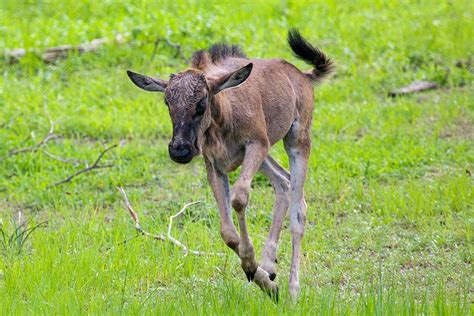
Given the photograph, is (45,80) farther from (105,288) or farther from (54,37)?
(105,288)

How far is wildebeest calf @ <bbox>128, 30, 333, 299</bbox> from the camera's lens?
6.97m

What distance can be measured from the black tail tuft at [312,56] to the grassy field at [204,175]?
151 cm

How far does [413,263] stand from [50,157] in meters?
4.96

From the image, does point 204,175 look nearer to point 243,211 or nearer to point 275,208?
point 275,208

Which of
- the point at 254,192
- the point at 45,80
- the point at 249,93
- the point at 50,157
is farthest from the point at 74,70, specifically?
the point at 249,93

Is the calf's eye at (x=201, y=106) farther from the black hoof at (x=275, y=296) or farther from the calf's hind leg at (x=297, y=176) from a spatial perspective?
the calf's hind leg at (x=297, y=176)

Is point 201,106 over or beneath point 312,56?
over

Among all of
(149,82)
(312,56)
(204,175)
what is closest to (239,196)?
(149,82)

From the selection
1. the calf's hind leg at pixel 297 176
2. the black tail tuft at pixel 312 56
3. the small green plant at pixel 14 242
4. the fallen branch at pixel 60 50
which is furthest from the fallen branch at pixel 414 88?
the small green plant at pixel 14 242

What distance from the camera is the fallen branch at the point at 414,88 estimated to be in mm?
13711

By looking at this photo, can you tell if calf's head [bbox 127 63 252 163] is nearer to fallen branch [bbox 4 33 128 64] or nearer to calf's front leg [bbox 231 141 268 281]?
calf's front leg [bbox 231 141 268 281]

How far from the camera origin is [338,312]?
640cm

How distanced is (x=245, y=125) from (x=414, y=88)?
22.3ft

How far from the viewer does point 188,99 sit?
22.7 ft
